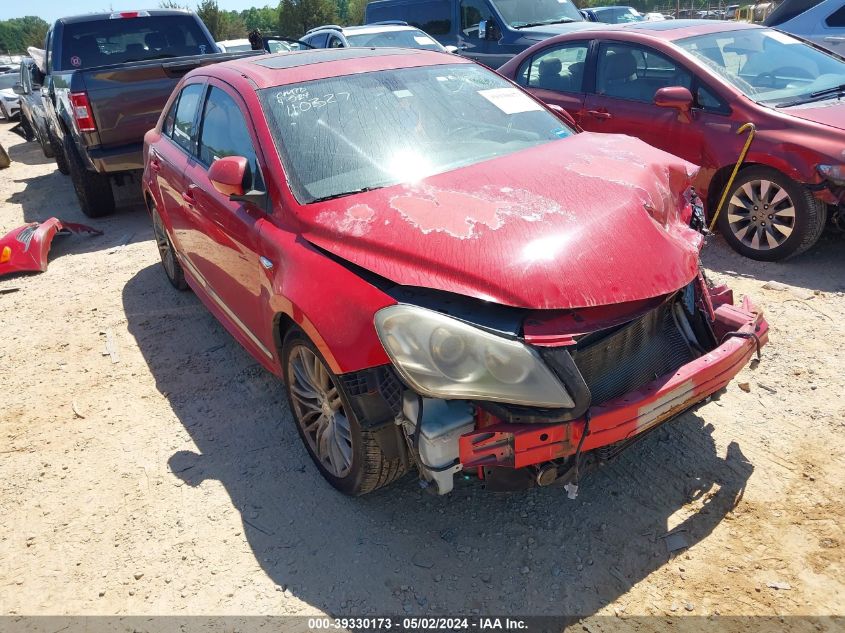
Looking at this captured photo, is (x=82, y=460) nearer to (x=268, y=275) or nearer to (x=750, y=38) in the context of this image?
(x=268, y=275)

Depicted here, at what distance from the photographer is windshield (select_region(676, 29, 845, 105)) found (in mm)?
5094

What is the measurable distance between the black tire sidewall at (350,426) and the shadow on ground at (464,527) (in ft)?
0.35

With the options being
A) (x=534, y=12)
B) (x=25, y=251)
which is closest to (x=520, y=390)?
(x=25, y=251)

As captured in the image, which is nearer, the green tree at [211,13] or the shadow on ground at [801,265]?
the shadow on ground at [801,265]

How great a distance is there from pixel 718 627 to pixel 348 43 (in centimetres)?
1011

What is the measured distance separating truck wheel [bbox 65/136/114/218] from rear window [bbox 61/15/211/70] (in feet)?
3.48

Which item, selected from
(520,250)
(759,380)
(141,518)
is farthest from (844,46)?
(141,518)

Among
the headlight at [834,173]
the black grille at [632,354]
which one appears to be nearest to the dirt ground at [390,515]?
the black grille at [632,354]

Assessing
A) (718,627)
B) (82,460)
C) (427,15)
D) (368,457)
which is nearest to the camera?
(718,627)

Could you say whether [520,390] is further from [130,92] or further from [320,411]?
[130,92]

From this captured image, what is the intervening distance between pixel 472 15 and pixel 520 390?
34.0 ft

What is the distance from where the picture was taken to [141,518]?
2.95 m

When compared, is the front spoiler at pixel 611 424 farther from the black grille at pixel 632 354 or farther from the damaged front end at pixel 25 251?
the damaged front end at pixel 25 251

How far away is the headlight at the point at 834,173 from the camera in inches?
171
